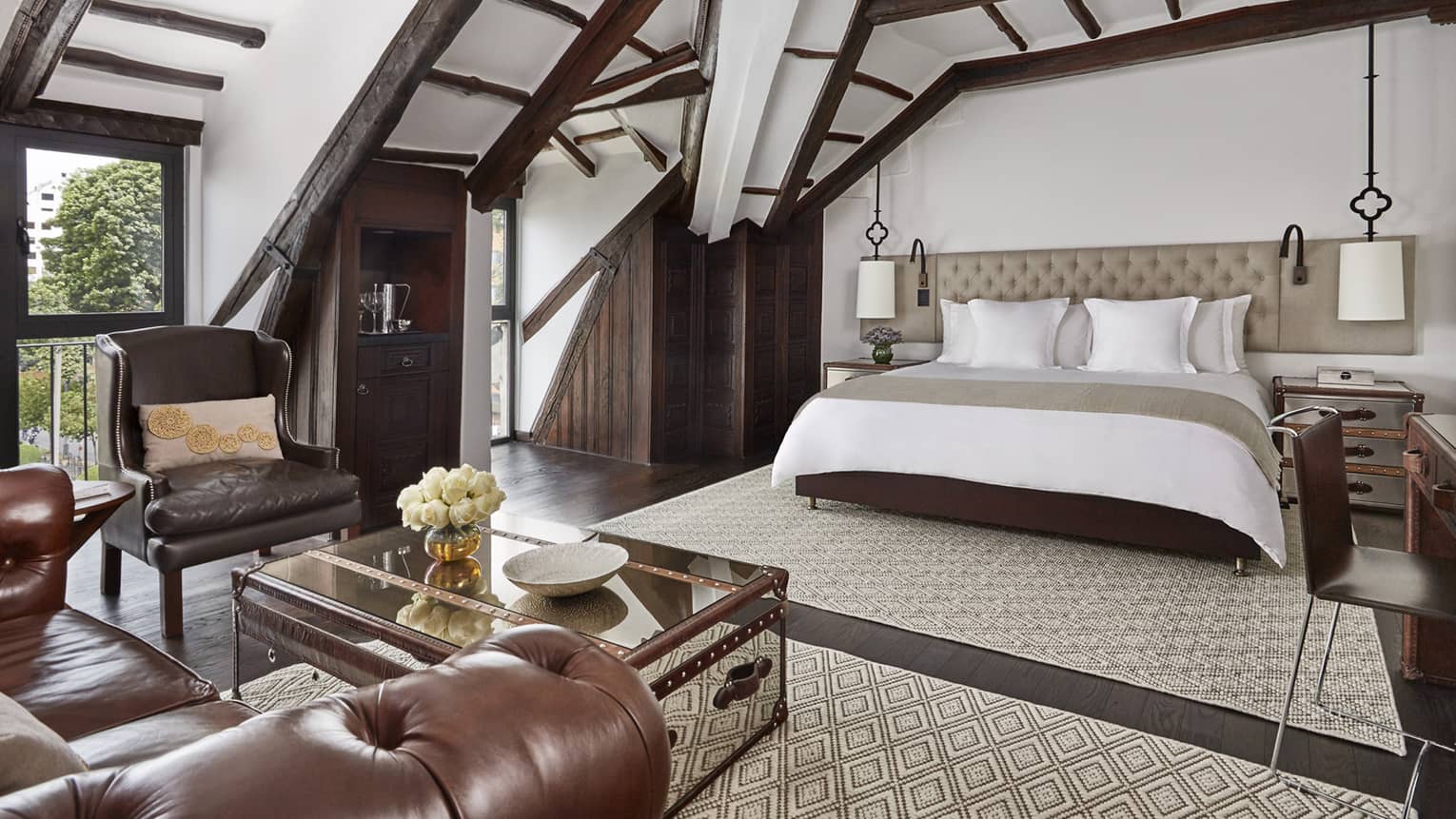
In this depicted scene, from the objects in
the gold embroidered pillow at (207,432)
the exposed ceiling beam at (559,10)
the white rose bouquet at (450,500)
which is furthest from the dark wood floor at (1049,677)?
the exposed ceiling beam at (559,10)

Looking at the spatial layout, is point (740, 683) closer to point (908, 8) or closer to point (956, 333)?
point (908, 8)

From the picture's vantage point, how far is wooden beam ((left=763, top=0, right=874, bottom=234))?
4629mm

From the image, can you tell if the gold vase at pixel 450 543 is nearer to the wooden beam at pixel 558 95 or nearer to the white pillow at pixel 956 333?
the wooden beam at pixel 558 95

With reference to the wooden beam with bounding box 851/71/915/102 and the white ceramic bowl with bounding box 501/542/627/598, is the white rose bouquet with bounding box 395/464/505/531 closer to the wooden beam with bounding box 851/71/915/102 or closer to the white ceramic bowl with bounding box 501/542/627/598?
the white ceramic bowl with bounding box 501/542/627/598

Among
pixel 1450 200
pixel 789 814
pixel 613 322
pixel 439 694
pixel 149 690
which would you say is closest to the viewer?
pixel 439 694

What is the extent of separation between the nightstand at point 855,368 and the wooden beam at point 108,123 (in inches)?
152

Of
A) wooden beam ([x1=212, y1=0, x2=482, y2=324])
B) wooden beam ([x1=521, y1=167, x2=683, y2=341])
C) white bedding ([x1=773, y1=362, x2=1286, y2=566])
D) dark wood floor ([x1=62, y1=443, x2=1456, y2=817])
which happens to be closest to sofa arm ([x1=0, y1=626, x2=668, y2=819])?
dark wood floor ([x1=62, y1=443, x2=1456, y2=817])

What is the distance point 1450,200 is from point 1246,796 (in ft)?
13.7

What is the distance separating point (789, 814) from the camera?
1.94m

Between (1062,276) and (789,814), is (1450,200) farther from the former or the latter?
(789,814)

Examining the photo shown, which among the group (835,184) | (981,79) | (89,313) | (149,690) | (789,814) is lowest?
(789,814)

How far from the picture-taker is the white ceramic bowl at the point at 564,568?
2143 mm

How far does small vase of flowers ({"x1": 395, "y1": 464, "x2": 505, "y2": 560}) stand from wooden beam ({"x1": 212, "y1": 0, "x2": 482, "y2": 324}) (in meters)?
1.82

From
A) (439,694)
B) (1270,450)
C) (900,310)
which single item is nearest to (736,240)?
(900,310)
